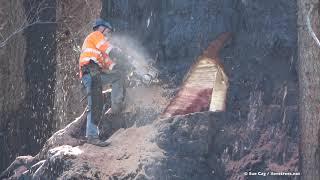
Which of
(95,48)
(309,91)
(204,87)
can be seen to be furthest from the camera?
(204,87)

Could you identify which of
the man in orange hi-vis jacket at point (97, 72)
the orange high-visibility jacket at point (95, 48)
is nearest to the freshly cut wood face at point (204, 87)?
the man in orange hi-vis jacket at point (97, 72)

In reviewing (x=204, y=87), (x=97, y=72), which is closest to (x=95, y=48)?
(x=97, y=72)

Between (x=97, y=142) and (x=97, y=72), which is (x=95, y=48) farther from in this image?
(x=97, y=142)

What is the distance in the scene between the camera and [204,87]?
7469mm

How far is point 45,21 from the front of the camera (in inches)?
473

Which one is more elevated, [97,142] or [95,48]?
[95,48]

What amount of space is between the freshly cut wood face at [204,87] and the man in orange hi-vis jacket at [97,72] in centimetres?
85

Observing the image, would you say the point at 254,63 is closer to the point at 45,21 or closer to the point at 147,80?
the point at 147,80

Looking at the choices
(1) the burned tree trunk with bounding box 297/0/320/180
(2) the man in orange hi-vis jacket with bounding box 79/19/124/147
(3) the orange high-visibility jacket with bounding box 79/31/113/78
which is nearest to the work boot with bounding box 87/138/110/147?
(2) the man in orange hi-vis jacket with bounding box 79/19/124/147

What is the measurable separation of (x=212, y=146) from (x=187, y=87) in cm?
102

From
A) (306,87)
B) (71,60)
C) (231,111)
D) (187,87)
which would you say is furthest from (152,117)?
(71,60)

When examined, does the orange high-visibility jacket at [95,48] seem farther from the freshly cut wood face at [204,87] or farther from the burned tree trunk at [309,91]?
the burned tree trunk at [309,91]

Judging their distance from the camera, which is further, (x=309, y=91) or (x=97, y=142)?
(x=97, y=142)

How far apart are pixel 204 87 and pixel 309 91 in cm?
155
